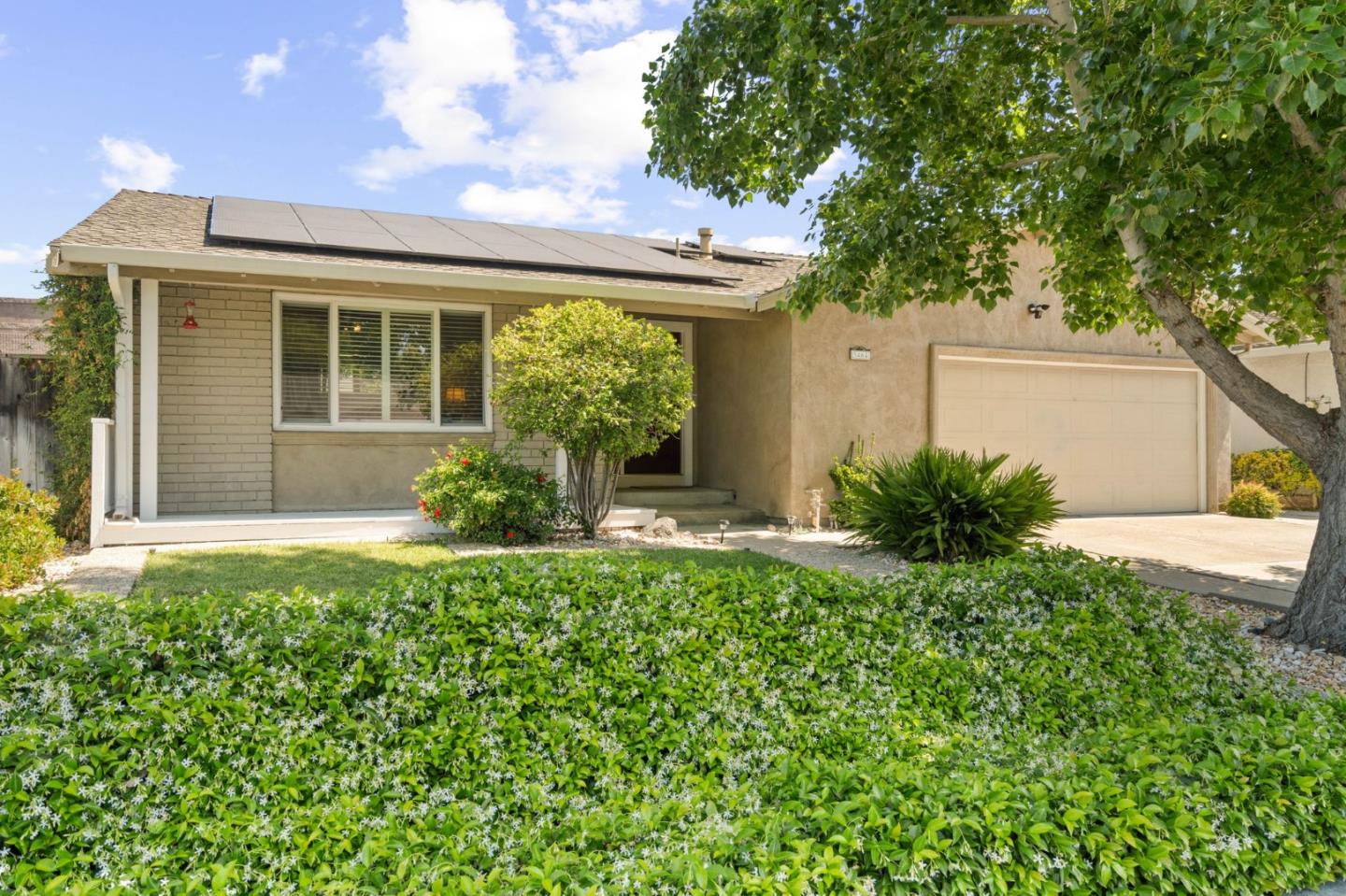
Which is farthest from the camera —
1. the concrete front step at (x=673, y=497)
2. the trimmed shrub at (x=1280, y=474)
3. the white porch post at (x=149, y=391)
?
the trimmed shrub at (x=1280, y=474)

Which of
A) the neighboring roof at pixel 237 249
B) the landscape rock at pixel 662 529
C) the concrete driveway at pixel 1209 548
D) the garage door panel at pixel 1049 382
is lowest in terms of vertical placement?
the concrete driveway at pixel 1209 548

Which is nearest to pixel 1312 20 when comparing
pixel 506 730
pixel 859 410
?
pixel 506 730

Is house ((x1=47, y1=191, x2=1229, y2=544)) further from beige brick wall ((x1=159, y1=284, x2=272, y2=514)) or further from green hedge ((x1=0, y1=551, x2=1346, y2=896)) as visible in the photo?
green hedge ((x1=0, y1=551, x2=1346, y2=896))

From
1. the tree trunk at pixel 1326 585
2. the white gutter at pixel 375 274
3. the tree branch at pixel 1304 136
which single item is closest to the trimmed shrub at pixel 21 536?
the white gutter at pixel 375 274

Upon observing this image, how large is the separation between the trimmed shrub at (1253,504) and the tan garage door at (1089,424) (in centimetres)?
55

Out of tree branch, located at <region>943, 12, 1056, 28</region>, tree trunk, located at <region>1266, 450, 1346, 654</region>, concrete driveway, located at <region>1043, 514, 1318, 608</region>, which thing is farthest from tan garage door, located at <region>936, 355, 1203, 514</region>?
tree trunk, located at <region>1266, 450, 1346, 654</region>

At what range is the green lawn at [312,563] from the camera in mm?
6152

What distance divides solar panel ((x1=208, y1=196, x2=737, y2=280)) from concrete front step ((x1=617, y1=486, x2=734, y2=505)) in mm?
3161

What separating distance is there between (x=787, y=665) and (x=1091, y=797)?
1345 mm

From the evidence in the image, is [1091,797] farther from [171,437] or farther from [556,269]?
[171,437]

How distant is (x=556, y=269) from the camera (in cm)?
1030

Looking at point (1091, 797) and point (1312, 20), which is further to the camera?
point (1312, 20)

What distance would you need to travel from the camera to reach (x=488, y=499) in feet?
27.6

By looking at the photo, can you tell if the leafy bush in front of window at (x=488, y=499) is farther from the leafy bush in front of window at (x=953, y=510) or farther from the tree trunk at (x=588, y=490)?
the leafy bush in front of window at (x=953, y=510)
